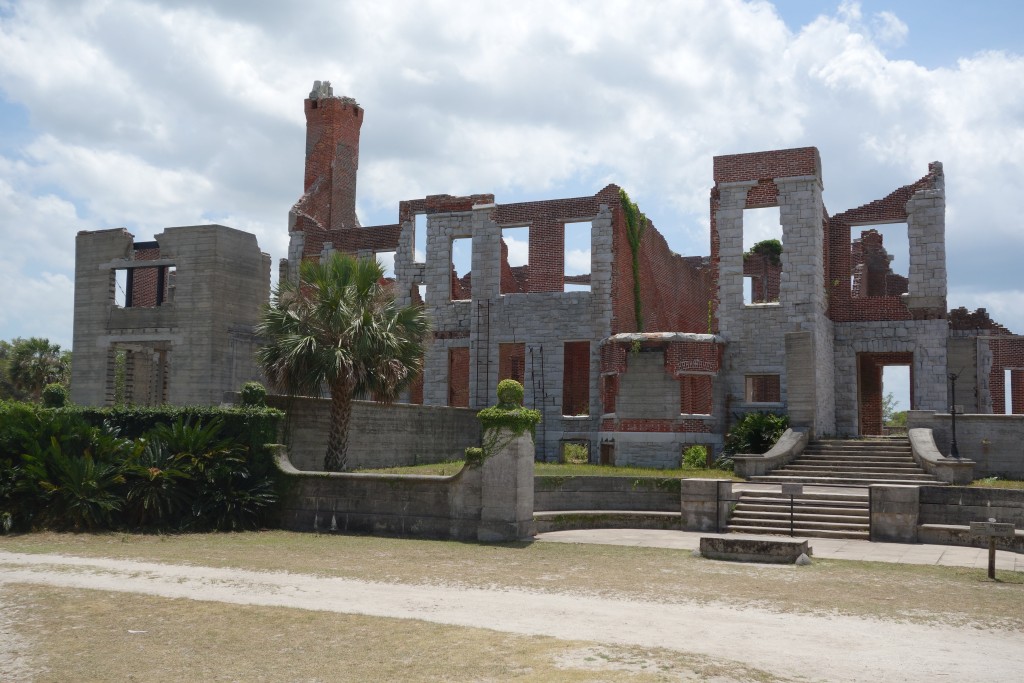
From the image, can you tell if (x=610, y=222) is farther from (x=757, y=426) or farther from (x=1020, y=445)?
(x=1020, y=445)

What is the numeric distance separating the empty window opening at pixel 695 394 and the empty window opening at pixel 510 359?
5589 millimetres

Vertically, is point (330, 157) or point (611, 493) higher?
point (330, 157)

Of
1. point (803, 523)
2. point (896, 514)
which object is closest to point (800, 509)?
point (803, 523)

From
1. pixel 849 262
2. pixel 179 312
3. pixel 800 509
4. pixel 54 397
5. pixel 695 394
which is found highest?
pixel 849 262

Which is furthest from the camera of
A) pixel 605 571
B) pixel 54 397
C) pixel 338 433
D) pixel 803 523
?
pixel 338 433

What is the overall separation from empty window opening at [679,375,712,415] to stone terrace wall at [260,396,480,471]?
6617 mm

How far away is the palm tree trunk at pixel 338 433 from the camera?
2080 cm

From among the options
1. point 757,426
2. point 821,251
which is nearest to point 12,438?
point 757,426

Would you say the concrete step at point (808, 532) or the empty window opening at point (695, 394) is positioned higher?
the empty window opening at point (695, 394)

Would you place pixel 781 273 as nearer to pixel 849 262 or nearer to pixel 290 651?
pixel 849 262

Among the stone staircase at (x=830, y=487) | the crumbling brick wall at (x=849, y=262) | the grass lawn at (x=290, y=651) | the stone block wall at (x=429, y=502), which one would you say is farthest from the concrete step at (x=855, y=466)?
the grass lawn at (x=290, y=651)

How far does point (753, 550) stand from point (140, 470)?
1120 centimetres

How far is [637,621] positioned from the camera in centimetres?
987

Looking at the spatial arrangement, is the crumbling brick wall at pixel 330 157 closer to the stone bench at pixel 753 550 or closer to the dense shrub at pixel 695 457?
the dense shrub at pixel 695 457
